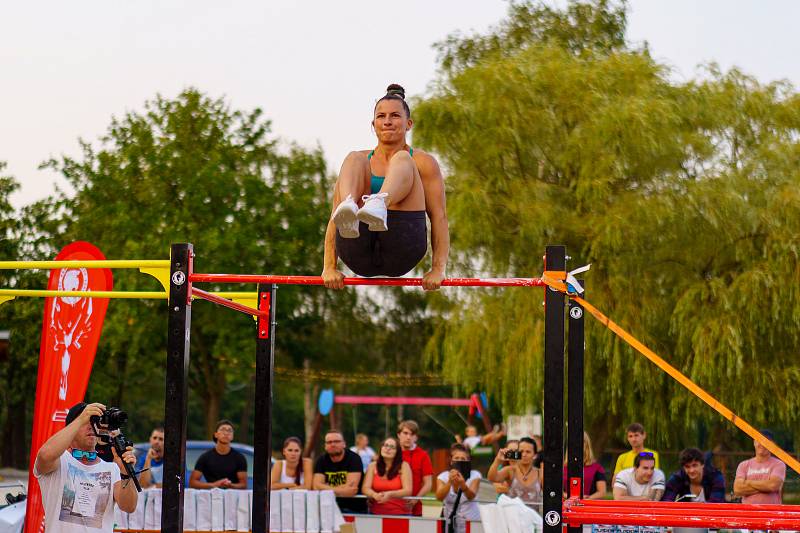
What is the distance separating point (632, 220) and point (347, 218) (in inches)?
515

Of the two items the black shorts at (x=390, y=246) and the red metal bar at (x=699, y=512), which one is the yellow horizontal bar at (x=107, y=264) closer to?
the black shorts at (x=390, y=246)

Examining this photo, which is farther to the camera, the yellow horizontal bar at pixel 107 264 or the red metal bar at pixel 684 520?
the yellow horizontal bar at pixel 107 264

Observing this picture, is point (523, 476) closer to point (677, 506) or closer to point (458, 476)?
point (458, 476)

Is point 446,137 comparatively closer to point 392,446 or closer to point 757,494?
point 392,446

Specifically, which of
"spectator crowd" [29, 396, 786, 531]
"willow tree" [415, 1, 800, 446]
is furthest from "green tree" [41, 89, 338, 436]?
"spectator crowd" [29, 396, 786, 531]

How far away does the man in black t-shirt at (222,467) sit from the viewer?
32.1ft

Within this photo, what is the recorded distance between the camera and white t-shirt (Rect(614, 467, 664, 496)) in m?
9.01

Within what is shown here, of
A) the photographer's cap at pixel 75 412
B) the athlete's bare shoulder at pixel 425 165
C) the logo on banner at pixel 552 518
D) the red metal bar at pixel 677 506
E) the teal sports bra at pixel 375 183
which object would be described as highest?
the athlete's bare shoulder at pixel 425 165

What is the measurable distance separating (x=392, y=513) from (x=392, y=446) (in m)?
0.59

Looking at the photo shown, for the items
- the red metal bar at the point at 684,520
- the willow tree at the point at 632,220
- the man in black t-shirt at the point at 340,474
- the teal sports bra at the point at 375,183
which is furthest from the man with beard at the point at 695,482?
the willow tree at the point at 632,220

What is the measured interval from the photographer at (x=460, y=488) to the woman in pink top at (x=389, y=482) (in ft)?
1.10

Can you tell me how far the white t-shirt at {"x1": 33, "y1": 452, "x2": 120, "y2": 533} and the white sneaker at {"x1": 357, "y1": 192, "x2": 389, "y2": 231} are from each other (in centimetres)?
213

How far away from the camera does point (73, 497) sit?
5680 mm

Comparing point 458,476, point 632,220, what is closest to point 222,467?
point 458,476
